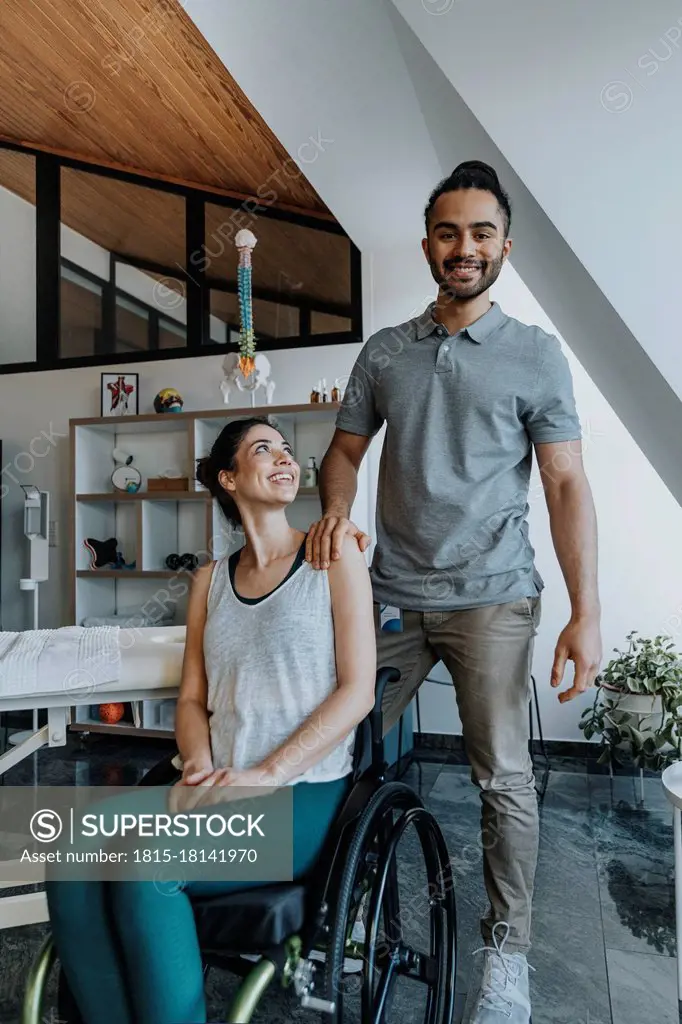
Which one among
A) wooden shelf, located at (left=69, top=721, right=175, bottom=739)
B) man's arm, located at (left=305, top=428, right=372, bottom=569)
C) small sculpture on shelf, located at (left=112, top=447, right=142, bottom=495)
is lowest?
wooden shelf, located at (left=69, top=721, right=175, bottom=739)

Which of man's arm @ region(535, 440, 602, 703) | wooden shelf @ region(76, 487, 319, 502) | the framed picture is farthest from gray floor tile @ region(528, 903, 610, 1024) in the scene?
the framed picture

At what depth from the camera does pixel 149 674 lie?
1524mm

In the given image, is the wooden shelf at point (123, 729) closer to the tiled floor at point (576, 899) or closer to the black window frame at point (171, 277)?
the tiled floor at point (576, 899)

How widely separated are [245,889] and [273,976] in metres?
0.13

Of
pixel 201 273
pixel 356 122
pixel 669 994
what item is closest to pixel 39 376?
pixel 201 273

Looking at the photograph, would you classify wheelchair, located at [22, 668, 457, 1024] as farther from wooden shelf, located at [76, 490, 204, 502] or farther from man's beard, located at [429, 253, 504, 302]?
wooden shelf, located at [76, 490, 204, 502]

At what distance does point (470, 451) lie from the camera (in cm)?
149

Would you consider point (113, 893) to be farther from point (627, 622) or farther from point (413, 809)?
point (627, 622)

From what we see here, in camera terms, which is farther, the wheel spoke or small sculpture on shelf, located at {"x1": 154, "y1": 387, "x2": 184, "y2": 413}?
small sculpture on shelf, located at {"x1": 154, "y1": 387, "x2": 184, "y2": 413}

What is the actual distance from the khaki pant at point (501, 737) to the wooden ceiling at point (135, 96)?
2486mm

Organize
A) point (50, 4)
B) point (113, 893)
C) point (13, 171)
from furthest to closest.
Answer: point (13, 171) → point (50, 4) → point (113, 893)

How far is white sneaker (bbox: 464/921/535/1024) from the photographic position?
1.44 metres

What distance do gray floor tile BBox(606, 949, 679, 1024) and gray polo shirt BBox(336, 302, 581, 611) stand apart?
3.27 feet

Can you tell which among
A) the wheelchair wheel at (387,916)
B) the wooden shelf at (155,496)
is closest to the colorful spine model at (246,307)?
the wooden shelf at (155,496)
